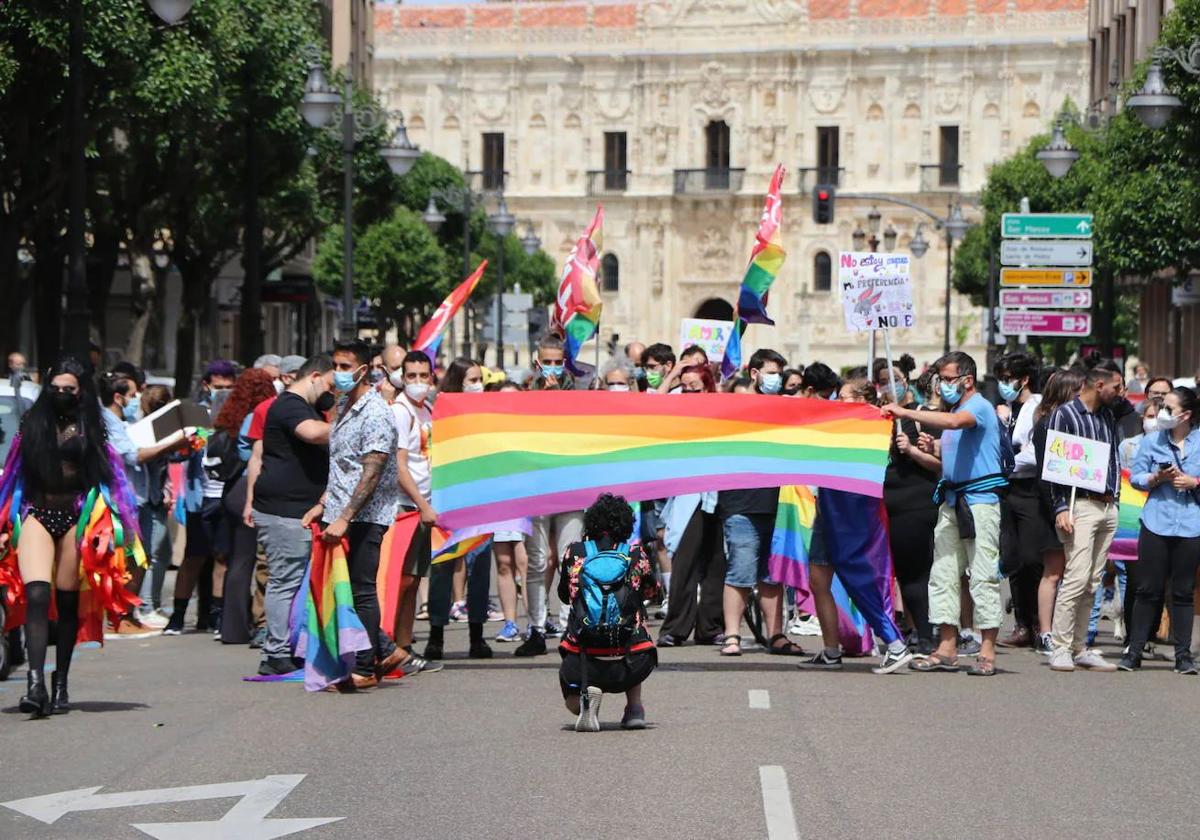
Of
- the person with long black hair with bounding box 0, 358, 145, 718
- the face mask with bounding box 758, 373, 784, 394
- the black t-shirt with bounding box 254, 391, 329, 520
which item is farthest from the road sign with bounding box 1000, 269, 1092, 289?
the person with long black hair with bounding box 0, 358, 145, 718

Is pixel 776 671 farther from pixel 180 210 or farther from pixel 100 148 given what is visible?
pixel 180 210

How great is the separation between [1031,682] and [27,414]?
18.5 ft

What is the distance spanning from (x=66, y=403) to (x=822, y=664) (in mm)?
4751

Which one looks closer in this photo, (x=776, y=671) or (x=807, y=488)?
(x=776, y=671)

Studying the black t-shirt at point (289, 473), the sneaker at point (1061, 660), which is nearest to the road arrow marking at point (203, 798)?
the black t-shirt at point (289, 473)

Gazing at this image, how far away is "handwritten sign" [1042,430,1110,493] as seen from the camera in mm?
13633

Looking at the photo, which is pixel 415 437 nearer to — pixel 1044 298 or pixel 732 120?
pixel 1044 298

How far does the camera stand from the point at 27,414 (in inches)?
448

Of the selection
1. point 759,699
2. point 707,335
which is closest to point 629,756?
point 759,699

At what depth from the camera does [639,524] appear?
16062mm

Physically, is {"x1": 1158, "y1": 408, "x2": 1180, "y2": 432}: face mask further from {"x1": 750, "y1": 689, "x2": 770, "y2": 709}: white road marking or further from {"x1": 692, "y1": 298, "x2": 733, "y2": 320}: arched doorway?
{"x1": 692, "y1": 298, "x2": 733, "y2": 320}: arched doorway

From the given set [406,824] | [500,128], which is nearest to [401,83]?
[500,128]

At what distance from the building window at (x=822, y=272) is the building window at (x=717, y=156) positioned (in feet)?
16.1

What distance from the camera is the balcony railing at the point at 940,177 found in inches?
3671
